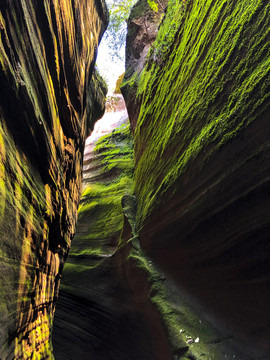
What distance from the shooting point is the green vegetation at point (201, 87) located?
3.39 metres

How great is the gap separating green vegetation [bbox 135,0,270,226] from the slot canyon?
0.08 feet

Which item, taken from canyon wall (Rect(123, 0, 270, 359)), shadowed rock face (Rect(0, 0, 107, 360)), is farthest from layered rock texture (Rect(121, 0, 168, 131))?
canyon wall (Rect(123, 0, 270, 359))

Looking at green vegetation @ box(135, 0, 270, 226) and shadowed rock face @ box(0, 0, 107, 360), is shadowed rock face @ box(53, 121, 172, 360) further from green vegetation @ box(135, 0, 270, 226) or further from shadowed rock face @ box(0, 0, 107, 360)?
green vegetation @ box(135, 0, 270, 226)

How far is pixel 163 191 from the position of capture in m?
5.05

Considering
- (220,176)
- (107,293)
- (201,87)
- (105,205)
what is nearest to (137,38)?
(105,205)

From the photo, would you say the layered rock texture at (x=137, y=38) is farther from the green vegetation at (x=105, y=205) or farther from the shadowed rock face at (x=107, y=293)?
the shadowed rock face at (x=107, y=293)

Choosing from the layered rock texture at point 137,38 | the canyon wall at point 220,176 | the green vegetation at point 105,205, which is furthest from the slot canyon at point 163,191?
the layered rock texture at point 137,38

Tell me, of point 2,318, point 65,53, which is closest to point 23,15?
point 65,53

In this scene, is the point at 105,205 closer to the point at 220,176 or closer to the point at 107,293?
the point at 107,293

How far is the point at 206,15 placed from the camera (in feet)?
16.0

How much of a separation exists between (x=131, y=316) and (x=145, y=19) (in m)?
11.3

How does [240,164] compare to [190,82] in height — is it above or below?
below

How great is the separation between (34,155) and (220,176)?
2623mm

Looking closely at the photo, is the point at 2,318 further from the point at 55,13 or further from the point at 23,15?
the point at 55,13
